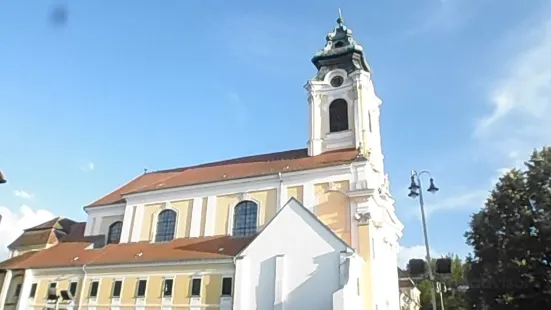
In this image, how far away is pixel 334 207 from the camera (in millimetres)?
29875

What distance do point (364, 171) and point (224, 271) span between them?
10737 millimetres

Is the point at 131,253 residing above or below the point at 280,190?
below

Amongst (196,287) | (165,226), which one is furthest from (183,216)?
(196,287)

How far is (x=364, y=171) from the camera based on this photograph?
1171 inches

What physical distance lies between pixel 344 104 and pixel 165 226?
1648cm

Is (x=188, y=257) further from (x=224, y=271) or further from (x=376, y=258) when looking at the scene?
(x=376, y=258)

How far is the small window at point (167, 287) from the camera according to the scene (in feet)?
92.7

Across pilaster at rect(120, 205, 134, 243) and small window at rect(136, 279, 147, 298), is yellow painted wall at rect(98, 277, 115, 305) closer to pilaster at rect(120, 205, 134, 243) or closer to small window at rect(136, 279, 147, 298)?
small window at rect(136, 279, 147, 298)

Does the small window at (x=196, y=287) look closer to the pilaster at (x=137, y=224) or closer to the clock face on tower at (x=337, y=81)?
the pilaster at (x=137, y=224)

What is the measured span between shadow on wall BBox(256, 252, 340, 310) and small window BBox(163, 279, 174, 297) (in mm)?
6142

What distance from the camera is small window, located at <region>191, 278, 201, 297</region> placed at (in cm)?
2747

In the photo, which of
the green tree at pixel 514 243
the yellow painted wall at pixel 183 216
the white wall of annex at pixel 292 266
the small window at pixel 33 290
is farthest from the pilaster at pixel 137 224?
the green tree at pixel 514 243

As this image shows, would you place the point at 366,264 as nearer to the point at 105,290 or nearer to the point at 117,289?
the point at 117,289

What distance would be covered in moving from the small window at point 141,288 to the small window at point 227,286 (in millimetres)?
5648
